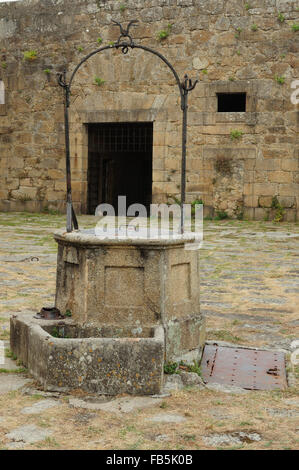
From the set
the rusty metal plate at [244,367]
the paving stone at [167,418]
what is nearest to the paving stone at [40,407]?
the paving stone at [167,418]

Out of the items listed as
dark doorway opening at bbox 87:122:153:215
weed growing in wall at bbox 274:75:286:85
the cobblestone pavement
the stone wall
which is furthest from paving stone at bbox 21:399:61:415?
dark doorway opening at bbox 87:122:153:215

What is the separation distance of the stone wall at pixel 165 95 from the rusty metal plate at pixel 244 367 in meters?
7.54

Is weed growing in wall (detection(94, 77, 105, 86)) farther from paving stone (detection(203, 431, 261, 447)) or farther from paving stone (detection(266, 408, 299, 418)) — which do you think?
paving stone (detection(203, 431, 261, 447))

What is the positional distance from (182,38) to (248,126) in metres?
2.17

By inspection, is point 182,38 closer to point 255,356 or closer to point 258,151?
point 258,151

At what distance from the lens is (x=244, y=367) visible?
12.4ft

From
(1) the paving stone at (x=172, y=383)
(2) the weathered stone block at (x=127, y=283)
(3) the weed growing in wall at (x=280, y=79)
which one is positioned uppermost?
(3) the weed growing in wall at (x=280, y=79)

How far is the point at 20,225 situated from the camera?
10.8m

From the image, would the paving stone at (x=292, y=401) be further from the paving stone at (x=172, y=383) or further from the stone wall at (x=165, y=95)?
the stone wall at (x=165, y=95)

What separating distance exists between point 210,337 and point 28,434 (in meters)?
2.00

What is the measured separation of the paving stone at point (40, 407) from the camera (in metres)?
2.89

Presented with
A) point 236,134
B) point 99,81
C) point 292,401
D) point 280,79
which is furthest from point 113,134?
point 292,401

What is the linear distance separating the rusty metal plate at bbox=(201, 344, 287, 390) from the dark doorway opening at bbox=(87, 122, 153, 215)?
28.0ft

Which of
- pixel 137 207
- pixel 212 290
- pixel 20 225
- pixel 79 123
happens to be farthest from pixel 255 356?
pixel 137 207
